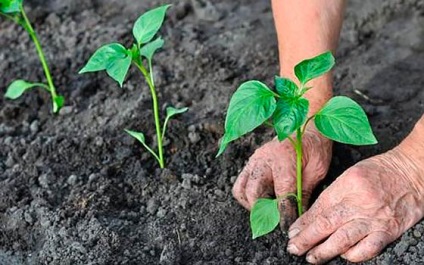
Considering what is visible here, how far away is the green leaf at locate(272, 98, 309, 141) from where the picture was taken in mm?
1800

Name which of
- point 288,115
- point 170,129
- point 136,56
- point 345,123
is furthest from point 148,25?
point 345,123

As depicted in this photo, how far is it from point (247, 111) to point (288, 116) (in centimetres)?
9

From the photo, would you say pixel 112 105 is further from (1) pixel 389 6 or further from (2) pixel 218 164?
(1) pixel 389 6

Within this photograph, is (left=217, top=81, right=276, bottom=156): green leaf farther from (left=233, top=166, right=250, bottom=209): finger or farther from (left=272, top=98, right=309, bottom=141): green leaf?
(left=233, top=166, right=250, bottom=209): finger

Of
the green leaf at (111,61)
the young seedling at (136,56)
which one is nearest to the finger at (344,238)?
the young seedling at (136,56)

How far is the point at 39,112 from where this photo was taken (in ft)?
8.81

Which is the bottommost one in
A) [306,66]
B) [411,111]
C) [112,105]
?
[411,111]

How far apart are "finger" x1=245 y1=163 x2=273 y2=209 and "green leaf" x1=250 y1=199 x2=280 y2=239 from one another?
5.8 inches

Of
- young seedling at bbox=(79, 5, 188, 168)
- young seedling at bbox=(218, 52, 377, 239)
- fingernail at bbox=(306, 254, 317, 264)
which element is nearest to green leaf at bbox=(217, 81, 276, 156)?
young seedling at bbox=(218, 52, 377, 239)

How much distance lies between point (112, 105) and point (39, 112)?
0.24 meters

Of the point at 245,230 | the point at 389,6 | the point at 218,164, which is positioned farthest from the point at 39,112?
the point at 389,6

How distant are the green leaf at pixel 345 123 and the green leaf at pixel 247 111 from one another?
12 cm

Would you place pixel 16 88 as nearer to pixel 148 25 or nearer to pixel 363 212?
pixel 148 25

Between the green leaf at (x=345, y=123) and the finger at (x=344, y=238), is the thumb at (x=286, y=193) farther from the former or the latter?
the green leaf at (x=345, y=123)
